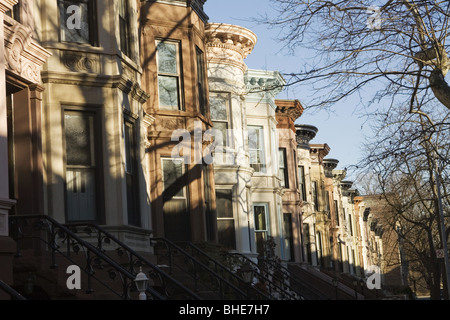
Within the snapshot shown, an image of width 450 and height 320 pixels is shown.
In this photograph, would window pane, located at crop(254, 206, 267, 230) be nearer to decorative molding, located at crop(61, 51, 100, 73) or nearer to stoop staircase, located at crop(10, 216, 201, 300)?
decorative molding, located at crop(61, 51, 100, 73)

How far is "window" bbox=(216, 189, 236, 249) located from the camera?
25.2 meters

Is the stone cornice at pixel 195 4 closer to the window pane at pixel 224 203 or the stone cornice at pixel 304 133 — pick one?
the window pane at pixel 224 203

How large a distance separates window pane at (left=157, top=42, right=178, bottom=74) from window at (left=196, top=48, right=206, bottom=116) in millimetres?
1191

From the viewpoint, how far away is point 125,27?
16844 millimetres

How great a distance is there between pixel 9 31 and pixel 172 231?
27.5 feet

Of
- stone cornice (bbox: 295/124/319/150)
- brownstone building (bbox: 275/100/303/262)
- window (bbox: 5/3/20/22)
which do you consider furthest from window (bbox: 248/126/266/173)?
window (bbox: 5/3/20/22)

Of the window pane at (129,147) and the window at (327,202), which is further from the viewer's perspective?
the window at (327,202)

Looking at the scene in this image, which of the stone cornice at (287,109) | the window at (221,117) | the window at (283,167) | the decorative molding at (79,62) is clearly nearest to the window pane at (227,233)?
the window at (221,117)

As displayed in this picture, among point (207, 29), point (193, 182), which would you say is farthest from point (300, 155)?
point (193, 182)

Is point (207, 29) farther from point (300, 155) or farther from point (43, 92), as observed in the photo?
point (300, 155)

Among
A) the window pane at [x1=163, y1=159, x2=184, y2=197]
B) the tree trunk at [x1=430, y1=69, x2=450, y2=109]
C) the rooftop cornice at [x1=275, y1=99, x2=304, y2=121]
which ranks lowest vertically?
the window pane at [x1=163, y1=159, x2=184, y2=197]


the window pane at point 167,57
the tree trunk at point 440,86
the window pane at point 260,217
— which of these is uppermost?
the window pane at point 167,57

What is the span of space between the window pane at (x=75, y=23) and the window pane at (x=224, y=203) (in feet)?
35.6

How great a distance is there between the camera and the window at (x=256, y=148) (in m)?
30.2
